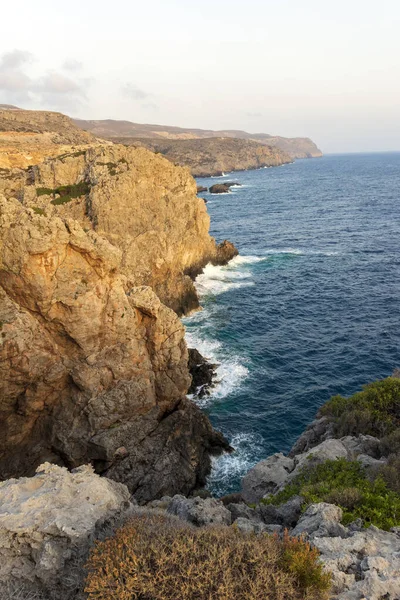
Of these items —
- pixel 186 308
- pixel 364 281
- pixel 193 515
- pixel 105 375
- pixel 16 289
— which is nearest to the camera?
pixel 193 515

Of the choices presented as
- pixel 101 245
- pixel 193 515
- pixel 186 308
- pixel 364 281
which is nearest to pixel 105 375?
pixel 101 245

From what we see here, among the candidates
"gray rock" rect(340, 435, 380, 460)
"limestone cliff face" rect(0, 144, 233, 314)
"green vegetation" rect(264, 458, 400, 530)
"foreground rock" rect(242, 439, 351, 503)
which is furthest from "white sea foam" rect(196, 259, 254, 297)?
"green vegetation" rect(264, 458, 400, 530)

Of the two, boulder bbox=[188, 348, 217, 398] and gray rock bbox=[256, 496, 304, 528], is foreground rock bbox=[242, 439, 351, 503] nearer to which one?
gray rock bbox=[256, 496, 304, 528]

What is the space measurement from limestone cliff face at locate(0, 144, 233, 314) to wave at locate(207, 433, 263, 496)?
843 inches

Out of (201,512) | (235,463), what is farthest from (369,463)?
(235,463)

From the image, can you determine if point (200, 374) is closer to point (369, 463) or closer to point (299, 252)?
point (369, 463)

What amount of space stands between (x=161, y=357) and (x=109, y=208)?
77.8 feet

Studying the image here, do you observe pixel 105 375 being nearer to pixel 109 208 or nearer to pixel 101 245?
pixel 101 245

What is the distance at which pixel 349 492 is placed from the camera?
13320 mm

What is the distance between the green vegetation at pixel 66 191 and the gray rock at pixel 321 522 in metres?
42.1

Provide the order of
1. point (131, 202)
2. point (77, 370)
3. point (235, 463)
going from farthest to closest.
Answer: point (131, 202)
point (235, 463)
point (77, 370)

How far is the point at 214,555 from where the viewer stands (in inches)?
332

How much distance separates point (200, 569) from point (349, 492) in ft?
24.2

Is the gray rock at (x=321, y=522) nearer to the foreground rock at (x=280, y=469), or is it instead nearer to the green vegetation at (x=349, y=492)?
the green vegetation at (x=349, y=492)
